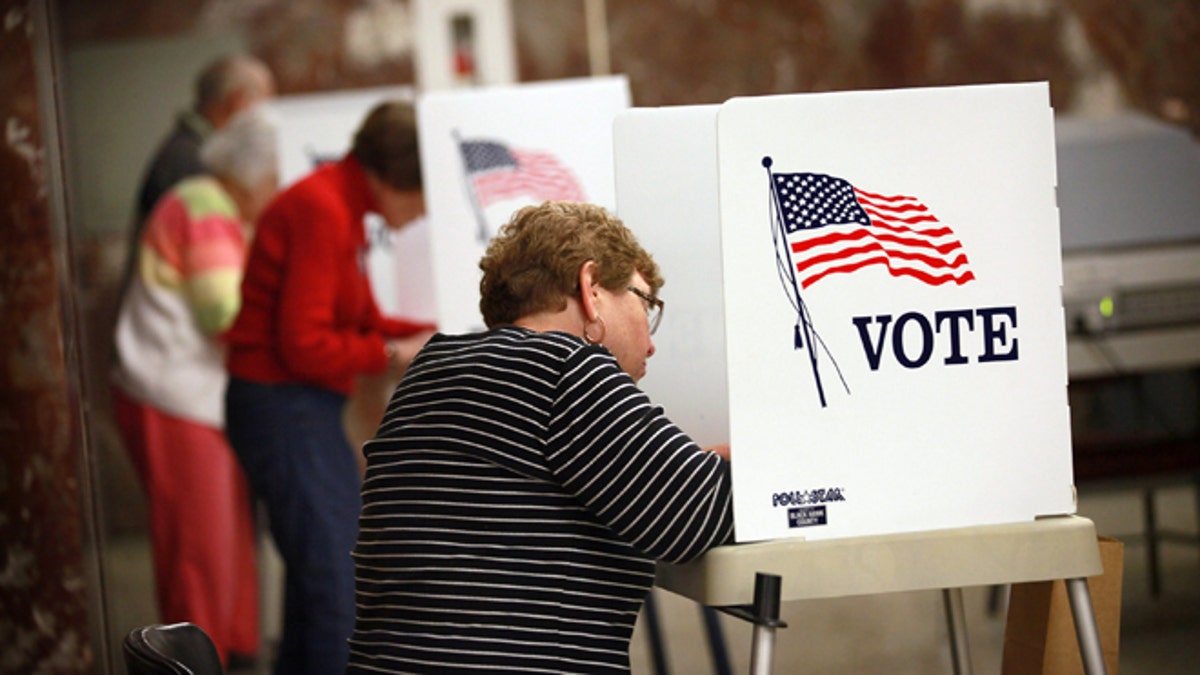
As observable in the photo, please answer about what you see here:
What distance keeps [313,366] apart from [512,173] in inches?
20.9

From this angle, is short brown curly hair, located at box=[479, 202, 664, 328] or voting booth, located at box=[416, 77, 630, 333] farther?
voting booth, located at box=[416, 77, 630, 333]

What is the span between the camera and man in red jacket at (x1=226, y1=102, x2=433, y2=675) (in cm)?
262

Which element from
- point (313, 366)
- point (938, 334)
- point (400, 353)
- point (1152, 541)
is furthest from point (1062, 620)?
point (1152, 541)

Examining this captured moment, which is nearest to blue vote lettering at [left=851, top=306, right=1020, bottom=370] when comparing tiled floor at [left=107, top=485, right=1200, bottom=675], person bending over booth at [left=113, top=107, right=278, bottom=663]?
tiled floor at [left=107, top=485, right=1200, bottom=675]

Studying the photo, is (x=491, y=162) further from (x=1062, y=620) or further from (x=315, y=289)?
(x=1062, y=620)

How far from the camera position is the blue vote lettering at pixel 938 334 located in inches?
53.2

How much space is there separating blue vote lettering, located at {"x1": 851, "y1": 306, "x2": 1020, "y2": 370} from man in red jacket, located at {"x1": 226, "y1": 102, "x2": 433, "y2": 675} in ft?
4.95

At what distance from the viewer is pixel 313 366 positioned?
266cm

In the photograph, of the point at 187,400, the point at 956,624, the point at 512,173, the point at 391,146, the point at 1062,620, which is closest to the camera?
the point at 1062,620

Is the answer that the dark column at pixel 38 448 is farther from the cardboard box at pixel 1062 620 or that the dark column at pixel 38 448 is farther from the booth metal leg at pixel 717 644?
the cardboard box at pixel 1062 620

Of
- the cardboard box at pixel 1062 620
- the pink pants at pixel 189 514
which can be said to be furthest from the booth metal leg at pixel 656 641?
the cardboard box at pixel 1062 620

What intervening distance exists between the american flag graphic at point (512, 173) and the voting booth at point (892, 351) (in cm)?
133

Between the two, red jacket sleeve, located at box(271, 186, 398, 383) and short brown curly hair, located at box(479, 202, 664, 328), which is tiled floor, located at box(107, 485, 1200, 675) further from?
short brown curly hair, located at box(479, 202, 664, 328)

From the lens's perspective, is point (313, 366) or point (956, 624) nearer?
point (956, 624)
